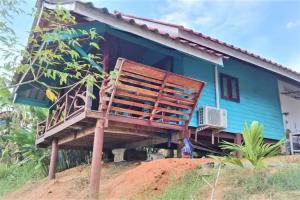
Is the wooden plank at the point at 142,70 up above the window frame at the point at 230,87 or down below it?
below

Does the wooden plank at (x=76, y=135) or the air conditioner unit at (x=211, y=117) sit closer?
the wooden plank at (x=76, y=135)

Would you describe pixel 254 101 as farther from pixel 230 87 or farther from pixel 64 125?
pixel 64 125

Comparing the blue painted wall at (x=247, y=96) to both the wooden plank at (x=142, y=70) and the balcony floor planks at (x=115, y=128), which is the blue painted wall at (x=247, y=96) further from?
the wooden plank at (x=142, y=70)

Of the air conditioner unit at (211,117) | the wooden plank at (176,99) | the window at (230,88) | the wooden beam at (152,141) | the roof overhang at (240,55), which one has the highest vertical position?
the roof overhang at (240,55)

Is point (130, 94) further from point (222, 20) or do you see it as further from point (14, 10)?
point (222, 20)

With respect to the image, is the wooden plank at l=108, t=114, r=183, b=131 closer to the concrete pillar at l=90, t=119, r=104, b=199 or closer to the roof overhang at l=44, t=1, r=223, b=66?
the concrete pillar at l=90, t=119, r=104, b=199

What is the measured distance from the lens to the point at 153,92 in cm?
765

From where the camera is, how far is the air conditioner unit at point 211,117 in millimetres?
9000

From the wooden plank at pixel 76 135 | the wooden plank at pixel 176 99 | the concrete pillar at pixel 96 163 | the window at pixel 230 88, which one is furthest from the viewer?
the window at pixel 230 88

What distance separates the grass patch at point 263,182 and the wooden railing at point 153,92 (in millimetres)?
2447

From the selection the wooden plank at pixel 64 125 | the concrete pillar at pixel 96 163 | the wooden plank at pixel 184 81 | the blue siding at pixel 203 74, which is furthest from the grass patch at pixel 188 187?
the blue siding at pixel 203 74

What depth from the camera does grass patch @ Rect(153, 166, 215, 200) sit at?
18.4 ft

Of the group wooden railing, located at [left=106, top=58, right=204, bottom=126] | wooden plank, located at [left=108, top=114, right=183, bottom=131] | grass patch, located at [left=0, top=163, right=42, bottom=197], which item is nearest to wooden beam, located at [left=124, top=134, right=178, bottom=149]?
wooden plank, located at [left=108, top=114, right=183, bottom=131]

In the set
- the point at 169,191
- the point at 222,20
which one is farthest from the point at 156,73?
the point at 222,20
